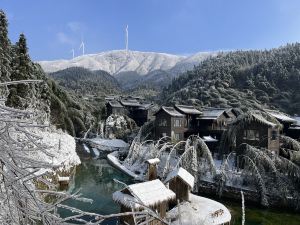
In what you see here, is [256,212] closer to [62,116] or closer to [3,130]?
[3,130]

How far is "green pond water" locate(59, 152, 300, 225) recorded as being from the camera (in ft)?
68.7

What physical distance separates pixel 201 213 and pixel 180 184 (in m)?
3.43

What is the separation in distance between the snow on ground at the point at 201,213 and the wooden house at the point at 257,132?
13239mm

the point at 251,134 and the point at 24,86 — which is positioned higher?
the point at 24,86

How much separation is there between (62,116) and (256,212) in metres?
38.0

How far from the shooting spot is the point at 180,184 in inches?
889

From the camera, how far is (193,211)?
19719mm

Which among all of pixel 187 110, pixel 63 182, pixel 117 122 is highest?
pixel 187 110

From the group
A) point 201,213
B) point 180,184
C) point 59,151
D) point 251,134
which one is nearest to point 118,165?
point 59,151

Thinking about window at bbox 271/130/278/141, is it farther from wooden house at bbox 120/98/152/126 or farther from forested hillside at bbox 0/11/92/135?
wooden house at bbox 120/98/152/126

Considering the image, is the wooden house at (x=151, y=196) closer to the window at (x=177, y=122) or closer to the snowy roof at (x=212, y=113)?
the window at (x=177, y=122)

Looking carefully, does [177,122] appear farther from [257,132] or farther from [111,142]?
[111,142]

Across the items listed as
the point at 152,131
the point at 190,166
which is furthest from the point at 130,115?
the point at 190,166

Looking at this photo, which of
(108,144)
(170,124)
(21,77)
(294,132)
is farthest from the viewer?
(108,144)
